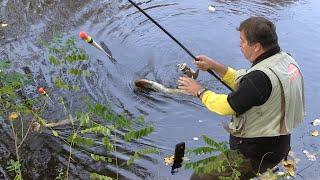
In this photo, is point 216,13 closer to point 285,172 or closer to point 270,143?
point 285,172

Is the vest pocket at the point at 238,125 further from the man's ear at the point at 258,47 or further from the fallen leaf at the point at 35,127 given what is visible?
the fallen leaf at the point at 35,127

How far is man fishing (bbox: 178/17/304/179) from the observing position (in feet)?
14.1

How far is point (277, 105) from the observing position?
4.43 metres

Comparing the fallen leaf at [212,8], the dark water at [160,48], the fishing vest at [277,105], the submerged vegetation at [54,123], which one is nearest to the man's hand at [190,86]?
the fishing vest at [277,105]

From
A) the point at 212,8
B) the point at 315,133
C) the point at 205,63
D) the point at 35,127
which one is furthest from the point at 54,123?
the point at 212,8

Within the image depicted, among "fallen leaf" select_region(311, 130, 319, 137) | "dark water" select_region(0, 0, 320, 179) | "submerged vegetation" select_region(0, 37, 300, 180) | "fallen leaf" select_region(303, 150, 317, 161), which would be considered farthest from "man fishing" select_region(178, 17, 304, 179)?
"fallen leaf" select_region(311, 130, 319, 137)

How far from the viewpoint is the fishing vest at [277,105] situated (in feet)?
14.2

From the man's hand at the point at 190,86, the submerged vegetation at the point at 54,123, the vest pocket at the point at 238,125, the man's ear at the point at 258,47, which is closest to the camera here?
the man's ear at the point at 258,47

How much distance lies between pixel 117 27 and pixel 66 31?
41.2 inches

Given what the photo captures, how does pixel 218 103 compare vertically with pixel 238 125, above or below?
above

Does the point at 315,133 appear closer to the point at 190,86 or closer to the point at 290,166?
the point at 290,166

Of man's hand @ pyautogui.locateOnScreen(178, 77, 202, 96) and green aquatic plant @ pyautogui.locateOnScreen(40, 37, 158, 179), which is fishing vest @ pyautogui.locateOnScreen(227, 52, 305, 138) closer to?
man's hand @ pyautogui.locateOnScreen(178, 77, 202, 96)

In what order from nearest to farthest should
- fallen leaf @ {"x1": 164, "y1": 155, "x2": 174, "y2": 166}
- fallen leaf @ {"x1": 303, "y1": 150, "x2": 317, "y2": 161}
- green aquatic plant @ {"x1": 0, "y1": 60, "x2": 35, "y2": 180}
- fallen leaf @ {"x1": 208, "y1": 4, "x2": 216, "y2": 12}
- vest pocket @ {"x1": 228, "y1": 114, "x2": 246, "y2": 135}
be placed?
vest pocket @ {"x1": 228, "y1": 114, "x2": 246, "y2": 135}, green aquatic plant @ {"x1": 0, "y1": 60, "x2": 35, "y2": 180}, fallen leaf @ {"x1": 164, "y1": 155, "x2": 174, "y2": 166}, fallen leaf @ {"x1": 303, "y1": 150, "x2": 317, "y2": 161}, fallen leaf @ {"x1": 208, "y1": 4, "x2": 216, "y2": 12}

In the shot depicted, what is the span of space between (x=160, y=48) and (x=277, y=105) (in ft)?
16.0
